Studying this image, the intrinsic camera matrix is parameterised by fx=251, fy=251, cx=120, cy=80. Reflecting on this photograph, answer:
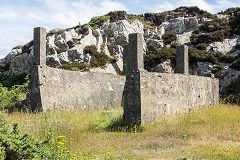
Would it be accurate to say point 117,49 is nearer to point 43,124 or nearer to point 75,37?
point 75,37

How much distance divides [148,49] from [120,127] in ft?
73.1

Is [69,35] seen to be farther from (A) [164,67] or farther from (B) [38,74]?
(B) [38,74]

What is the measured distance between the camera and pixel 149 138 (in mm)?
7977

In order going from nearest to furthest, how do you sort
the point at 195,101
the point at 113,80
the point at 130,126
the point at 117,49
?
the point at 130,126, the point at 195,101, the point at 113,80, the point at 117,49

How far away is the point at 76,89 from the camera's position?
1342 centimetres

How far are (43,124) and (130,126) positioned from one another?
3.29 m

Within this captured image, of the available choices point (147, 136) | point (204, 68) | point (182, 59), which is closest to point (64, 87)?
point (147, 136)

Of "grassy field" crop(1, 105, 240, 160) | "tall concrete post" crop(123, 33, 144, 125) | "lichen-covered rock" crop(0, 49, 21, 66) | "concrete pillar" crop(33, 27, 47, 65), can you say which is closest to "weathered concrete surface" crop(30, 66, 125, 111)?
"concrete pillar" crop(33, 27, 47, 65)

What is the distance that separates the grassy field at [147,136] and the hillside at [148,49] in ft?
38.4

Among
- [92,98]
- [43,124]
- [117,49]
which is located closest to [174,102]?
[92,98]

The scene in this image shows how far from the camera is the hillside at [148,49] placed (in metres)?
24.2

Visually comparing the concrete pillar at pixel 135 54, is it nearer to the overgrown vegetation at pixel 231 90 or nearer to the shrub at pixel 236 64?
the overgrown vegetation at pixel 231 90

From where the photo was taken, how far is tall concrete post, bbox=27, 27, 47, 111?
10914mm

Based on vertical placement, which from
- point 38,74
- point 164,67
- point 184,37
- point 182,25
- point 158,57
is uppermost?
point 182,25
